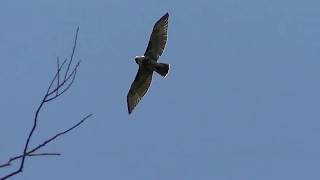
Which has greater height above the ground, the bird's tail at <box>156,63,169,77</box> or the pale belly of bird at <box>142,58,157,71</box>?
the pale belly of bird at <box>142,58,157,71</box>

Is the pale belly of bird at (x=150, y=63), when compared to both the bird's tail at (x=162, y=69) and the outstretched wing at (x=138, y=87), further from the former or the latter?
the outstretched wing at (x=138, y=87)

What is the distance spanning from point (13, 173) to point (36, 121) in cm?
55

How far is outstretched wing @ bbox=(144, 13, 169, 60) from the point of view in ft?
48.8

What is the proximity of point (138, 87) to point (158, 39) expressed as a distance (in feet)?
4.45

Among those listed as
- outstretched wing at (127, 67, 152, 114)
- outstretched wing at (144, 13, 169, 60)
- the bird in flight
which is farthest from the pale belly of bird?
outstretched wing at (127, 67, 152, 114)

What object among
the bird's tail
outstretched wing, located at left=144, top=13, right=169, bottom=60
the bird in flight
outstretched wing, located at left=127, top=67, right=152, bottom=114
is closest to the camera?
the bird's tail

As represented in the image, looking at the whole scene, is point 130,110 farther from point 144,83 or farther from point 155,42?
point 155,42

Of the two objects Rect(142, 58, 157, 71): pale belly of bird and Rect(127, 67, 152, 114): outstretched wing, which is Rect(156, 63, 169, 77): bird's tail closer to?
Rect(142, 58, 157, 71): pale belly of bird

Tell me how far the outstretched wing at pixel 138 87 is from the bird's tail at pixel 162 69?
0.52m

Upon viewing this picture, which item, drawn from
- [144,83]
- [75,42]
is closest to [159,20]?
[144,83]

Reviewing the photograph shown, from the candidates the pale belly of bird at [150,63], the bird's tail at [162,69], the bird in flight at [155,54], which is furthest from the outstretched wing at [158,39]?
the bird's tail at [162,69]

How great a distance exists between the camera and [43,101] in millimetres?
4184

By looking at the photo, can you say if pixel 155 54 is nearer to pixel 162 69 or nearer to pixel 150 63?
pixel 150 63

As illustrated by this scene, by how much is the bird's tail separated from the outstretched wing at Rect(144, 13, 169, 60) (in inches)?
12.8
